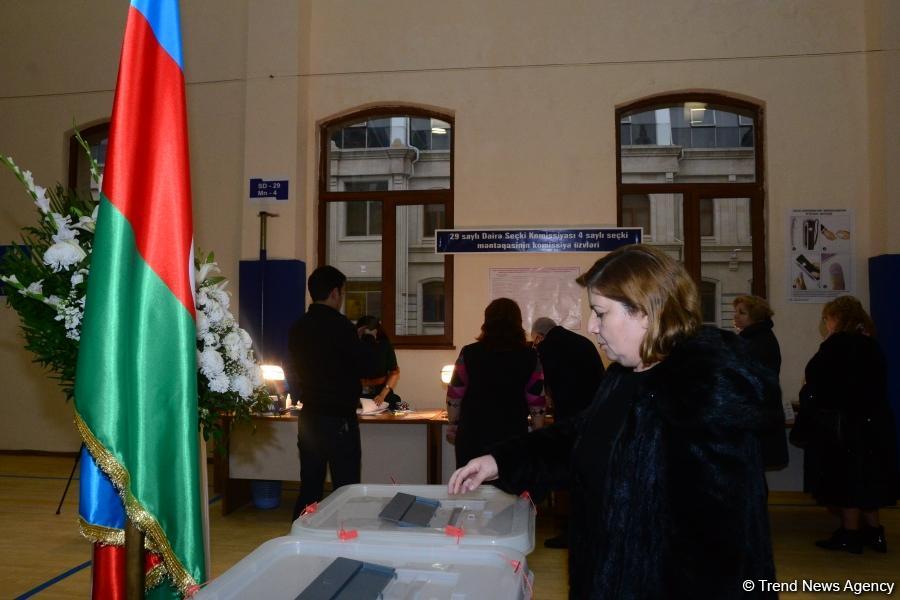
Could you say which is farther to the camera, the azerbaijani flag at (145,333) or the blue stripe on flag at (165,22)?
the blue stripe on flag at (165,22)

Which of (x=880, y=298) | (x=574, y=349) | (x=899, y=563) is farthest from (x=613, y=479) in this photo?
(x=880, y=298)

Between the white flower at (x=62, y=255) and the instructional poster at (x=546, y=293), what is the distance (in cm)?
502

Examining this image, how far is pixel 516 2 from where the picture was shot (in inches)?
260

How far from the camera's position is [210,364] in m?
1.70

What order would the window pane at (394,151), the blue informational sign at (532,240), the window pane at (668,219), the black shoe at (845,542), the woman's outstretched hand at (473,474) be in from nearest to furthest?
the woman's outstretched hand at (473,474) < the black shoe at (845,542) < the blue informational sign at (532,240) < the window pane at (394,151) < the window pane at (668,219)

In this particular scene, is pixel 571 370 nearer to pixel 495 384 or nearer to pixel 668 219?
pixel 495 384

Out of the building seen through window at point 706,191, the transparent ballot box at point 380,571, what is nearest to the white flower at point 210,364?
the transparent ballot box at point 380,571

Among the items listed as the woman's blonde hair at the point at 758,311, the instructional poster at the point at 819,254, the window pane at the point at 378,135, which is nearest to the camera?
the woman's blonde hair at the point at 758,311

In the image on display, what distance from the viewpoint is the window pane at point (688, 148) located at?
25.8 ft

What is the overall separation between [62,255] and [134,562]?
2.21 feet

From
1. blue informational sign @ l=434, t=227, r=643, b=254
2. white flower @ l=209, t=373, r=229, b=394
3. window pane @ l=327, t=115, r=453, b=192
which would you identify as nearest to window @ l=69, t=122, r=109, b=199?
window pane @ l=327, t=115, r=453, b=192

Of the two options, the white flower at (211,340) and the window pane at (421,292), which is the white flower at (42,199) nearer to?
the white flower at (211,340)

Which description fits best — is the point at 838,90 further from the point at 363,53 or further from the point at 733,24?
the point at 363,53

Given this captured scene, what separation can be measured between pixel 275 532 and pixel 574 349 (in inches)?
90.6
